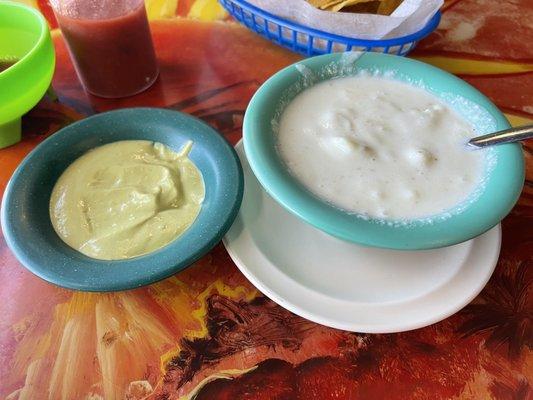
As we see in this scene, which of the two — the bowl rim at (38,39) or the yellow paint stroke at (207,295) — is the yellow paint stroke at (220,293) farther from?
the bowl rim at (38,39)

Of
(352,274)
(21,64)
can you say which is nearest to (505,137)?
(352,274)

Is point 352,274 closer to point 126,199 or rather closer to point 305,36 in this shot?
point 126,199

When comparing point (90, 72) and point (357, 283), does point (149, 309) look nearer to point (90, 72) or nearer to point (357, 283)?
point (357, 283)

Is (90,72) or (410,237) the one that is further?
(90,72)

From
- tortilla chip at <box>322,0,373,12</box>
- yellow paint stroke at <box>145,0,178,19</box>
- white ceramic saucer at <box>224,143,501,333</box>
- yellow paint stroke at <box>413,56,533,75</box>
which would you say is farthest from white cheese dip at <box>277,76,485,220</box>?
yellow paint stroke at <box>145,0,178,19</box>

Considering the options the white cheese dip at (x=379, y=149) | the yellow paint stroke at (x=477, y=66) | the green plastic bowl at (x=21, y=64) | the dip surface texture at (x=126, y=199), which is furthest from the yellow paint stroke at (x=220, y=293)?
the yellow paint stroke at (x=477, y=66)

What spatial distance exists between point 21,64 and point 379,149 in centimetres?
70

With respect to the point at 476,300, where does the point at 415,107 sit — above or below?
above

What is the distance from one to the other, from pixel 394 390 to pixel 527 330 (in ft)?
0.79

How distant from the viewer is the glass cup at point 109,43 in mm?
1024

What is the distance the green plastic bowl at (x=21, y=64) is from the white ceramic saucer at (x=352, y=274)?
1.69ft

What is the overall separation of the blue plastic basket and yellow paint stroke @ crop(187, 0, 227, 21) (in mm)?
76

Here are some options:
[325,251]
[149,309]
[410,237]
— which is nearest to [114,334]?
[149,309]

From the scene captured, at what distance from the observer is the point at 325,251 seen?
2.74 ft
